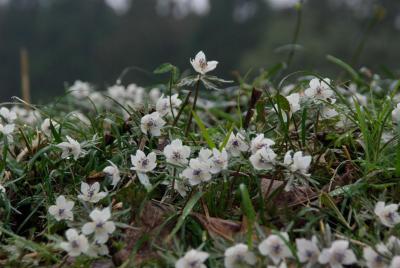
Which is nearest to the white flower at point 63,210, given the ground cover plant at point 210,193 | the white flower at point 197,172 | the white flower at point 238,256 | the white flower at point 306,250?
the ground cover plant at point 210,193

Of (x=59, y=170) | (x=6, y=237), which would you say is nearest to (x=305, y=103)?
(x=59, y=170)

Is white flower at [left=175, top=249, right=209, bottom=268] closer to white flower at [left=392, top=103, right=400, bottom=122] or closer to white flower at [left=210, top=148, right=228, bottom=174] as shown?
white flower at [left=210, top=148, right=228, bottom=174]

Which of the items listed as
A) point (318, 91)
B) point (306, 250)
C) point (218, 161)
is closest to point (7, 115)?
point (218, 161)

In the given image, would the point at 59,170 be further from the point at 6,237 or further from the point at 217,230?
the point at 217,230

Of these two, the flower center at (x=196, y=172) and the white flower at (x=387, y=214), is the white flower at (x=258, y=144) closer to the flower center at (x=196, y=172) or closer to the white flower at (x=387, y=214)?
the flower center at (x=196, y=172)

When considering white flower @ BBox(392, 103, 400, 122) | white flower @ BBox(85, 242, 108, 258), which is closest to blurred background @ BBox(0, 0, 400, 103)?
white flower @ BBox(392, 103, 400, 122)

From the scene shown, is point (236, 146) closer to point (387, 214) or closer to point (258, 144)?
point (258, 144)
